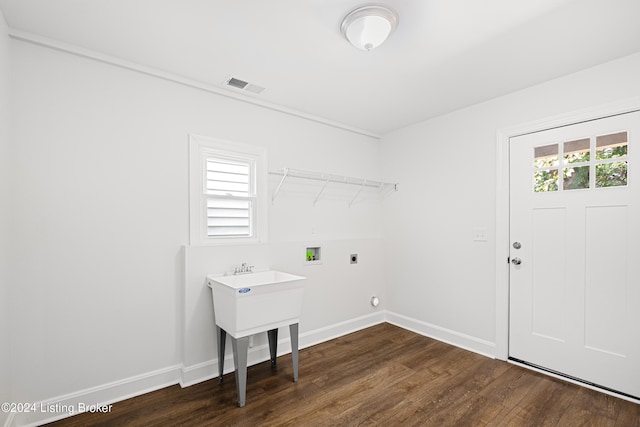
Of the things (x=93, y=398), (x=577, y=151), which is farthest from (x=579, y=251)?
(x=93, y=398)

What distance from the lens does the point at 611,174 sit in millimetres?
2268

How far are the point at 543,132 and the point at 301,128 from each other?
7.25 ft

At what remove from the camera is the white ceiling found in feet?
5.54

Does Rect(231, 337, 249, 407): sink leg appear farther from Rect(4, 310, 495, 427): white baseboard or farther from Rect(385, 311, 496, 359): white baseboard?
Rect(385, 311, 496, 359): white baseboard

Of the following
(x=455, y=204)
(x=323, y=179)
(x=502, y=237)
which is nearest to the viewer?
(x=502, y=237)

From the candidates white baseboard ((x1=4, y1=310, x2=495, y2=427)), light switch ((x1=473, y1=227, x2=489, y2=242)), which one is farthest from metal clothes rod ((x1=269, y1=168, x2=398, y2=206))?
white baseboard ((x1=4, y1=310, x2=495, y2=427))

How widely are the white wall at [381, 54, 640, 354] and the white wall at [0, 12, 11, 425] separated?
3.43 m

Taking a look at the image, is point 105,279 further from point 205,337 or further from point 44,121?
point 44,121

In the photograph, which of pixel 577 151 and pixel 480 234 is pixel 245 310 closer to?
pixel 480 234

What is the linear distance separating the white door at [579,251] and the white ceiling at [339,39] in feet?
2.09

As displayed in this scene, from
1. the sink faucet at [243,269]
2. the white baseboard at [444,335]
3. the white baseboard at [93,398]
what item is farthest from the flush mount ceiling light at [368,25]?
the white baseboard at [444,335]

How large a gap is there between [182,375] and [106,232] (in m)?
1.22

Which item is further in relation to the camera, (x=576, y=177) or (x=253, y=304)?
(x=576, y=177)

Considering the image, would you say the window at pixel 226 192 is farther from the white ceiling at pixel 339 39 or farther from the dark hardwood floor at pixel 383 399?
the dark hardwood floor at pixel 383 399
